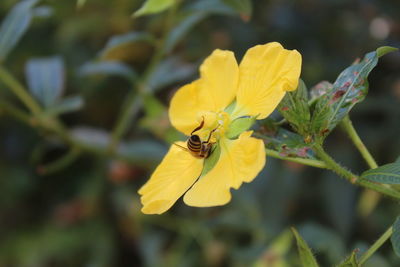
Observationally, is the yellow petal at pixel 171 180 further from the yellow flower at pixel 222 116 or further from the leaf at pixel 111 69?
the leaf at pixel 111 69

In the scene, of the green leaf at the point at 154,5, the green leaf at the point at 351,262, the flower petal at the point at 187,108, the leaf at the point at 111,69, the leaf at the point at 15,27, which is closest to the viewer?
the green leaf at the point at 351,262

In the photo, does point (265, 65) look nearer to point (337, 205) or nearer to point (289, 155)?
point (289, 155)

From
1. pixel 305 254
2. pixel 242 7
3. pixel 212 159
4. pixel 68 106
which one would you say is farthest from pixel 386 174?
pixel 68 106

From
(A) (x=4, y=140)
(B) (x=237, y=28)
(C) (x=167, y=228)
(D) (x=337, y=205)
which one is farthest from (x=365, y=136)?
(A) (x=4, y=140)

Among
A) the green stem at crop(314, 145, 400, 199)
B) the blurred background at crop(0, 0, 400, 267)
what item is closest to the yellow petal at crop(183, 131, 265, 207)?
the green stem at crop(314, 145, 400, 199)

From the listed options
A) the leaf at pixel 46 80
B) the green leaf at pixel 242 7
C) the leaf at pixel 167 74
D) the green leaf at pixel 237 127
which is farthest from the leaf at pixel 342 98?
the leaf at pixel 46 80

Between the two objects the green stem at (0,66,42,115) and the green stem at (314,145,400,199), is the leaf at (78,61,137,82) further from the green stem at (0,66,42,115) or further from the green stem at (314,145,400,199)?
the green stem at (314,145,400,199)
